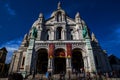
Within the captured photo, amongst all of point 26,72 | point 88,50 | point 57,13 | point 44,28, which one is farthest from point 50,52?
point 57,13

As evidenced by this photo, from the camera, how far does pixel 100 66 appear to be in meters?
32.3

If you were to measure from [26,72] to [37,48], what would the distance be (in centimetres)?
626

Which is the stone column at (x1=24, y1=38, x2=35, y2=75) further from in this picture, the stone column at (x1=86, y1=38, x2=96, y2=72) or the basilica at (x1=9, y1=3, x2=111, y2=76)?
the stone column at (x1=86, y1=38, x2=96, y2=72)

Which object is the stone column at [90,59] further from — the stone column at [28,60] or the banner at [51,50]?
the stone column at [28,60]

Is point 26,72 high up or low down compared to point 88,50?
down

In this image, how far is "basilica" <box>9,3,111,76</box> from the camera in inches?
1049

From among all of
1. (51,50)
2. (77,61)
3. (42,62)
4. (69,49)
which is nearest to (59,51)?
(51,50)

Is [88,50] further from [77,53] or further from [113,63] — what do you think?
[113,63]

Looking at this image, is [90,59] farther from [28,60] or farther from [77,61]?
[28,60]

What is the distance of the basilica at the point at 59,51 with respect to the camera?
1049 inches

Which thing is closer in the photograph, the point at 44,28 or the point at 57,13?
the point at 44,28

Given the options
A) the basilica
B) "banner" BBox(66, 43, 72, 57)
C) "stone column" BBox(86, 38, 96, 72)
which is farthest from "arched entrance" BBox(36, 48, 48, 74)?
"stone column" BBox(86, 38, 96, 72)

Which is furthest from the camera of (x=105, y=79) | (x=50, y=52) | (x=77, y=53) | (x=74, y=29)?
(x=74, y=29)

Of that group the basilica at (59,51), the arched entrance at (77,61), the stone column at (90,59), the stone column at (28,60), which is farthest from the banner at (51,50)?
the stone column at (90,59)
